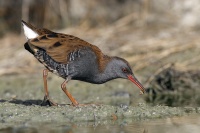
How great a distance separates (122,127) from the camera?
7.77 meters

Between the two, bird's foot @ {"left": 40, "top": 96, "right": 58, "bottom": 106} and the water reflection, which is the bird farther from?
the water reflection

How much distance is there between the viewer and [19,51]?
14156 mm

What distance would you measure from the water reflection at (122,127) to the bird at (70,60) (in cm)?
106

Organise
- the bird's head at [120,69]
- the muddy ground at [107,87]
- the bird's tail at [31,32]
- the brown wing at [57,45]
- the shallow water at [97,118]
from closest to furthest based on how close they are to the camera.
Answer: the shallow water at [97,118]
the muddy ground at [107,87]
the brown wing at [57,45]
the bird's tail at [31,32]
the bird's head at [120,69]

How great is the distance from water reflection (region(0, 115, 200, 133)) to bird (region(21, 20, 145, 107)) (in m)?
1.06

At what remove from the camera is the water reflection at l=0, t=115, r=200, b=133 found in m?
7.50

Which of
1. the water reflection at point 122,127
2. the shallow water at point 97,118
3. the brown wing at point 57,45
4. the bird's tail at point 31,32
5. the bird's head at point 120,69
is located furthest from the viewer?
the bird's head at point 120,69

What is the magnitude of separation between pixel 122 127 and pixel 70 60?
186 cm

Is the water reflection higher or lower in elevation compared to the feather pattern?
lower

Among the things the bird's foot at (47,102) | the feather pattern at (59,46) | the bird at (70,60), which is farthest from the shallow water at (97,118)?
the feather pattern at (59,46)

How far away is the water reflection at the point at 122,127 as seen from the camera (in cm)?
750

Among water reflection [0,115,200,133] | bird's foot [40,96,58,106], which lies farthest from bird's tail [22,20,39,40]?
water reflection [0,115,200,133]

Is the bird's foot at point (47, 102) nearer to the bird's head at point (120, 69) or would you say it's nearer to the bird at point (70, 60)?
the bird at point (70, 60)

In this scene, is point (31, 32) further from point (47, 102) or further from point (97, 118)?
point (97, 118)
